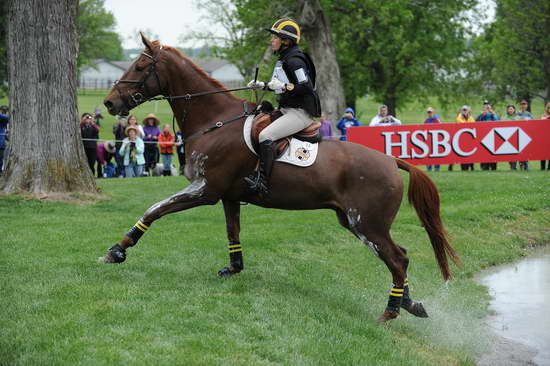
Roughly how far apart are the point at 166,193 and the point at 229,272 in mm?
7894

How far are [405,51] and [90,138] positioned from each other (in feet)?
74.8

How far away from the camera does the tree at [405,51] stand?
37625mm

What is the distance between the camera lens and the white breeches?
802cm

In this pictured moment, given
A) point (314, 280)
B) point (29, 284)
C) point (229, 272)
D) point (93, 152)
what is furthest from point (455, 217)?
point (93, 152)

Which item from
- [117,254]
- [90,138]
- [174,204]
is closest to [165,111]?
[90,138]

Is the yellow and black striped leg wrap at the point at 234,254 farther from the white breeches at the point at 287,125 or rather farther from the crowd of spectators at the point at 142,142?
the crowd of spectators at the point at 142,142

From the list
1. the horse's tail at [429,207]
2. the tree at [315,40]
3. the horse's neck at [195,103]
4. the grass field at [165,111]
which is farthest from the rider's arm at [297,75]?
the grass field at [165,111]

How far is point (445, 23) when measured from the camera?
132 feet

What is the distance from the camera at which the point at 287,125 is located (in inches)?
316

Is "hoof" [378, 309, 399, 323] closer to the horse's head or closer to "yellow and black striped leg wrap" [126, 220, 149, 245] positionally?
"yellow and black striped leg wrap" [126, 220, 149, 245]

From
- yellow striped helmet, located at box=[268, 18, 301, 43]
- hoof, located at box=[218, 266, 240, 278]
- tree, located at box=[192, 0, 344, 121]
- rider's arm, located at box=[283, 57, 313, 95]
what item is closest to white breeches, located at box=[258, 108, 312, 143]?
rider's arm, located at box=[283, 57, 313, 95]

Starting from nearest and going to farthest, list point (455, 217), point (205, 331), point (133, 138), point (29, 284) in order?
point (205, 331), point (29, 284), point (455, 217), point (133, 138)

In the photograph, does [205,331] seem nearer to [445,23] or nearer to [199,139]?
[199,139]

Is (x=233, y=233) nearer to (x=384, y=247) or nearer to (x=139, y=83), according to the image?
(x=384, y=247)
